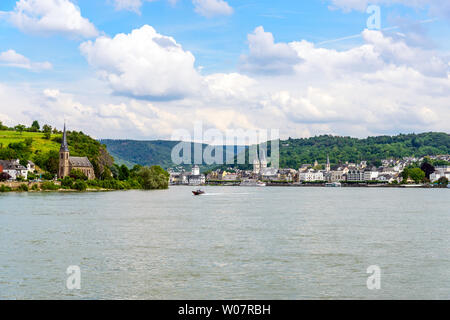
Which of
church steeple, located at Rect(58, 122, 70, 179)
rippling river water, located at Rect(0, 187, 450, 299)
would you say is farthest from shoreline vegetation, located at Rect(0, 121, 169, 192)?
rippling river water, located at Rect(0, 187, 450, 299)

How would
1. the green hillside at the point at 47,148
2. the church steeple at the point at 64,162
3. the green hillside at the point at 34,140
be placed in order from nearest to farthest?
the church steeple at the point at 64,162, the green hillside at the point at 47,148, the green hillside at the point at 34,140

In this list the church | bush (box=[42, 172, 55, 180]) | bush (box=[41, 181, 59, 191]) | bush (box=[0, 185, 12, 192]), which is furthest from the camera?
Answer: the church

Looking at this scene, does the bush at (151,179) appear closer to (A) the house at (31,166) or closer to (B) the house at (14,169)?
(A) the house at (31,166)

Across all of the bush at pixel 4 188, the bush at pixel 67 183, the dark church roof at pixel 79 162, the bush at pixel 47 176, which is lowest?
the bush at pixel 4 188

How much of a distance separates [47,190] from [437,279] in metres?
95.5

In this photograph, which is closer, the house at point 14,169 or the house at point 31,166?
the house at point 14,169

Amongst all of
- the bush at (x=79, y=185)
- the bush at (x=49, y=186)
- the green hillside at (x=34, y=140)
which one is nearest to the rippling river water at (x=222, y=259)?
the bush at (x=49, y=186)

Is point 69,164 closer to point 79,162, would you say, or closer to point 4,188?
point 79,162

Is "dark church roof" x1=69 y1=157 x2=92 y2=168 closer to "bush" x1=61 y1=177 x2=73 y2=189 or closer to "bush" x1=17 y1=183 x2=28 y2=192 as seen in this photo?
"bush" x1=61 y1=177 x2=73 y2=189

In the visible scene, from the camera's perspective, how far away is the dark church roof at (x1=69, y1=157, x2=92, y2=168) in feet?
406

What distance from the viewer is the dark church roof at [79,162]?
406 feet

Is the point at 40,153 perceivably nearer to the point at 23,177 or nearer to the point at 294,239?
the point at 23,177
